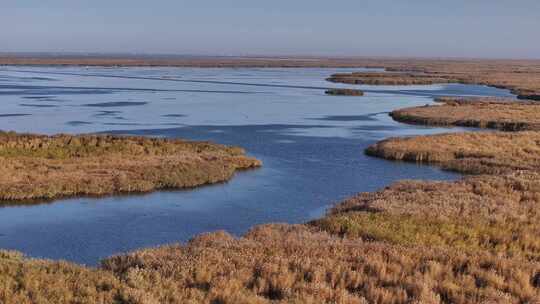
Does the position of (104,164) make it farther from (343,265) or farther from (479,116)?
(479,116)

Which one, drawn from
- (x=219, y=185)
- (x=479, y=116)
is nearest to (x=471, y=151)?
(x=219, y=185)

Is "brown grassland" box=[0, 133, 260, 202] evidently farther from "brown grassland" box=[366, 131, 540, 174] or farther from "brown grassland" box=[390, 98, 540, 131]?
"brown grassland" box=[390, 98, 540, 131]

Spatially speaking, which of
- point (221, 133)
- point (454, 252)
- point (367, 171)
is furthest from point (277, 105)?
point (454, 252)

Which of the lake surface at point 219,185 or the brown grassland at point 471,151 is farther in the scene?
the brown grassland at point 471,151

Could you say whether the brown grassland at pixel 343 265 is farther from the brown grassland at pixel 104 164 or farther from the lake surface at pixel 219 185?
the brown grassland at pixel 104 164

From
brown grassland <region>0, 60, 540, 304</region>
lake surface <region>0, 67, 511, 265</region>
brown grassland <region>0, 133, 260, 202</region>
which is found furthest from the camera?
brown grassland <region>0, 133, 260, 202</region>

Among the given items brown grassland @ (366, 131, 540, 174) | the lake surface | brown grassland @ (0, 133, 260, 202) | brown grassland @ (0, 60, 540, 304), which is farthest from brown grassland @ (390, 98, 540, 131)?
brown grassland @ (0, 60, 540, 304)

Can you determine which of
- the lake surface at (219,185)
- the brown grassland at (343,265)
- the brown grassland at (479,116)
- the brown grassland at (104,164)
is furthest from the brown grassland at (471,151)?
the brown grassland at (343,265)
